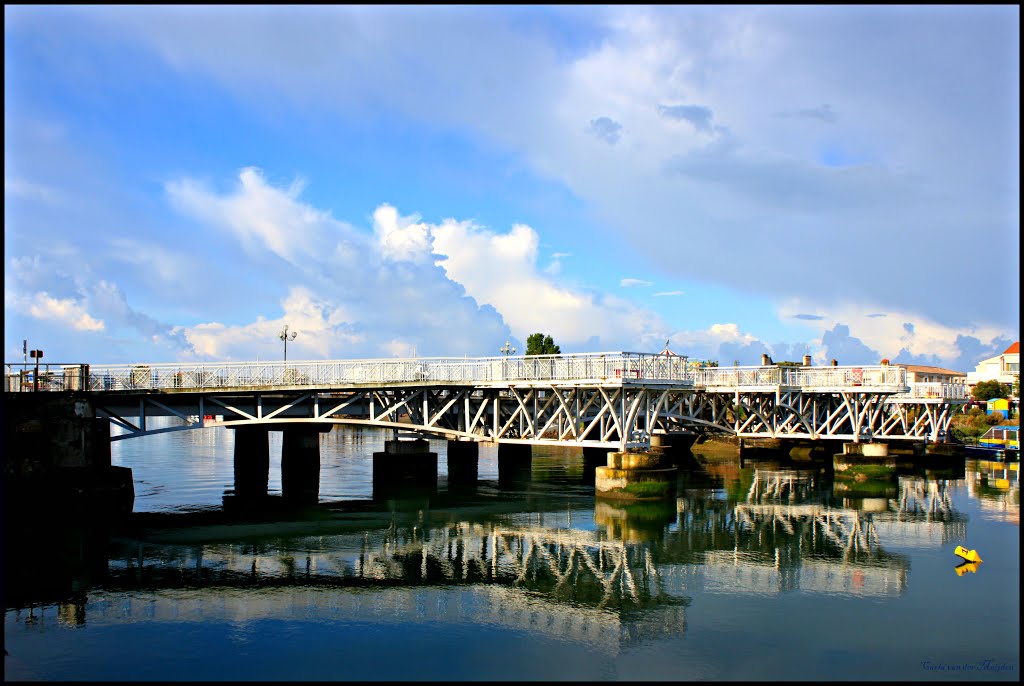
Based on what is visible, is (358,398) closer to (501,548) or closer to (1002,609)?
(501,548)

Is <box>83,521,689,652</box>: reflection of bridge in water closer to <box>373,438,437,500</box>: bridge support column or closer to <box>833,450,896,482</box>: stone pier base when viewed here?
<box>373,438,437,500</box>: bridge support column

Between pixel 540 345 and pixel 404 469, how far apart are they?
49.0 metres

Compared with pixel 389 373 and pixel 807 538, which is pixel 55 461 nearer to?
pixel 389 373

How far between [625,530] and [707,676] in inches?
856

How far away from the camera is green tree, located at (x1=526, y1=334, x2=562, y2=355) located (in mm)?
109812

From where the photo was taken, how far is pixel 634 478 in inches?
2025

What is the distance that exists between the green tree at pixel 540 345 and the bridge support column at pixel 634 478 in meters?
Result: 57.2

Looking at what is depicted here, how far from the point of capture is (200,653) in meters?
25.1

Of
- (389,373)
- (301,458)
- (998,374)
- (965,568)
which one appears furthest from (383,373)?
(998,374)

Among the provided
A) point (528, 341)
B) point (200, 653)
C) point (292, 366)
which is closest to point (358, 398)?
point (292, 366)

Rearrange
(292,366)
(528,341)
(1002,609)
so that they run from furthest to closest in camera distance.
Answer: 1. (528,341)
2. (292,366)
3. (1002,609)

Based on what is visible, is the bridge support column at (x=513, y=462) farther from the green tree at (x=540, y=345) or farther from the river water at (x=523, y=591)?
the green tree at (x=540, y=345)

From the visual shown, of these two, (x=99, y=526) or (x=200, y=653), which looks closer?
(x=200, y=653)

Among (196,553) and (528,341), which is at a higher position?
(528,341)
